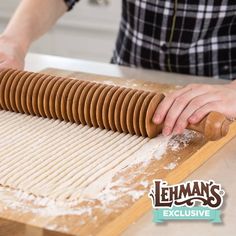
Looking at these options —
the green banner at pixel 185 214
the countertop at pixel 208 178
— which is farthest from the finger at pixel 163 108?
the green banner at pixel 185 214

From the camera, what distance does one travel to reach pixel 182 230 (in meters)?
0.88

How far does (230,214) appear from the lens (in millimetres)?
920

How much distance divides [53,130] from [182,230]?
35cm

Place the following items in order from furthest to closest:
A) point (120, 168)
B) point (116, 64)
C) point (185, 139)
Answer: point (116, 64) → point (185, 139) → point (120, 168)

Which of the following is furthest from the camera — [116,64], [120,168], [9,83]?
[116,64]

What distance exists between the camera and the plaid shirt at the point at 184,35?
144cm

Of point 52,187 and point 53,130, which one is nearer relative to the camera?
point 52,187

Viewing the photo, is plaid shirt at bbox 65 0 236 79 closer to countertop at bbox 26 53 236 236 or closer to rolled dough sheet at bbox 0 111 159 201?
countertop at bbox 26 53 236 236

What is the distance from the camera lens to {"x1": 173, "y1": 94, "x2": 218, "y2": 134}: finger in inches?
42.3

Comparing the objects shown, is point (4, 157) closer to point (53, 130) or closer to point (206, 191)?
point (53, 130)

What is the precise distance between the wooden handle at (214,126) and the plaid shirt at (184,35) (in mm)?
422

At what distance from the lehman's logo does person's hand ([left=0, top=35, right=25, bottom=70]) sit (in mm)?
526

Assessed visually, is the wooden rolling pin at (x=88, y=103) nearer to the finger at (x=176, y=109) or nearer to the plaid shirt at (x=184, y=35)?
the finger at (x=176, y=109)

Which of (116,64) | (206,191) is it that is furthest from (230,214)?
(116,64)
